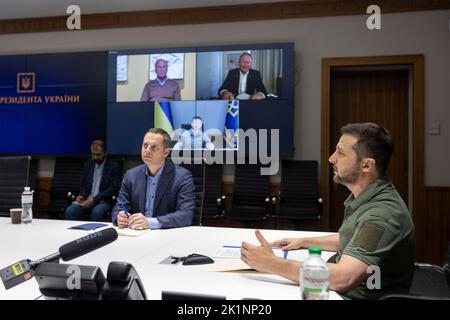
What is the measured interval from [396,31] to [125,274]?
14.5 feet

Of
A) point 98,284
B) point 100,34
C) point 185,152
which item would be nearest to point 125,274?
point 98,284

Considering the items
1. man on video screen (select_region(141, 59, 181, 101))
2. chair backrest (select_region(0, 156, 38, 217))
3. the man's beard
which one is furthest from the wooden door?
chair backrest (select_region(0, 156, 38, 217))

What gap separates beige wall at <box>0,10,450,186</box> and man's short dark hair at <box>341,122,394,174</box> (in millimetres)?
3010

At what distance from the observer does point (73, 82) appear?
16.2 ft

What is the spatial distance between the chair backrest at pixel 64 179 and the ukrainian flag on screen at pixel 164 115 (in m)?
1.15

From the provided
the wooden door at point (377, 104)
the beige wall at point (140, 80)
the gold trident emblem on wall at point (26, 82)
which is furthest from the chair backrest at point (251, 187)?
the gold trident emblem on wall at point (26, 82)

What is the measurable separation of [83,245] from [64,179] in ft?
13.4

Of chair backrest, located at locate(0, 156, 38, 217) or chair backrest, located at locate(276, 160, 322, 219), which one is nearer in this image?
chair backrest, located at locate(0, 156, 38, 217)

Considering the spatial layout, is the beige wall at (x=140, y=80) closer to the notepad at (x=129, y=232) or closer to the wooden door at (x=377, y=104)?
the wooden door at (x=377, y=104)

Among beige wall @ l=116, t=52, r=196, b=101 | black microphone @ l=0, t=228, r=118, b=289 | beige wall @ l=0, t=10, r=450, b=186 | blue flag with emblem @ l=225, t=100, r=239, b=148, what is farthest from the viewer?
beige wall @ l=116, t=52, r=196, b=101

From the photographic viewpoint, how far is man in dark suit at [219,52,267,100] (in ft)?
14.6

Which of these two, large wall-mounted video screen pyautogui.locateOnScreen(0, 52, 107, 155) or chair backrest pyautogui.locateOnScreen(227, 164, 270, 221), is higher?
large wall-mounted video screen pyautogui.locateOnScreen(0, 52, 107, 155)

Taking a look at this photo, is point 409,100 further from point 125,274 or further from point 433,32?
point 125,274

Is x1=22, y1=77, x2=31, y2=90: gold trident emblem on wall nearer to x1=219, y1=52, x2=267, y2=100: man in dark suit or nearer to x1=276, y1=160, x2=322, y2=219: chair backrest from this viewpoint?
x1=219, y1=52, x2=267, y2=100: man in dark suit
